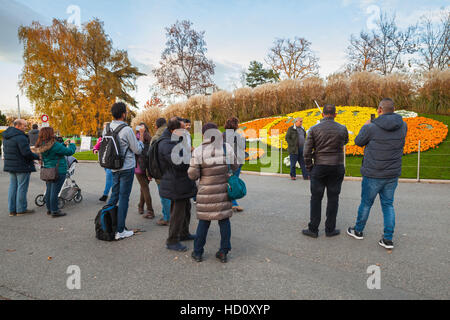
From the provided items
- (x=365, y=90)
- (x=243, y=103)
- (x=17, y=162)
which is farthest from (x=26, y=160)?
(x=365, y=90)

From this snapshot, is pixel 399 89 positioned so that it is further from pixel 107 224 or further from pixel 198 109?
pixel 107 224

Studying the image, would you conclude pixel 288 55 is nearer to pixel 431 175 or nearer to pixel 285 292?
pixel 431 175

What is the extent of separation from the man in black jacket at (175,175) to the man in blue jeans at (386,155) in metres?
2.71

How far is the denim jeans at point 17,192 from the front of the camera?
21.2 feet

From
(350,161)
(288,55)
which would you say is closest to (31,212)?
(350,161)

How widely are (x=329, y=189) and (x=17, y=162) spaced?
6574 millimetres

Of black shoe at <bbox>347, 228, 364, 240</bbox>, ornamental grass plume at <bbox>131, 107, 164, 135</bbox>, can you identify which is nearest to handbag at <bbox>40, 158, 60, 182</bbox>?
black shoe at <bbox>347, 228, 364, 240</bbox>

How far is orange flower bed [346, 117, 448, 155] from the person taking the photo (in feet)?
38.9

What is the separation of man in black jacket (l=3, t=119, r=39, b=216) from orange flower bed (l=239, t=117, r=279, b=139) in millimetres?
12318

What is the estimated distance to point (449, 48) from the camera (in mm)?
30281

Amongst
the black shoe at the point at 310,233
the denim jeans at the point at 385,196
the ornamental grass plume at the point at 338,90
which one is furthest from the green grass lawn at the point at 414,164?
the black shoe at the point at 310,233

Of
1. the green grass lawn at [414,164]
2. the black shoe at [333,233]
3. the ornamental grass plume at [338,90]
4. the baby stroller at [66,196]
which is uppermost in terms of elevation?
the ornamental grass plume at [338,90]

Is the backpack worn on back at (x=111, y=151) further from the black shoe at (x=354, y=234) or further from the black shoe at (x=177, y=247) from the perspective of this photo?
the black shoe at (x=354, y=234)
